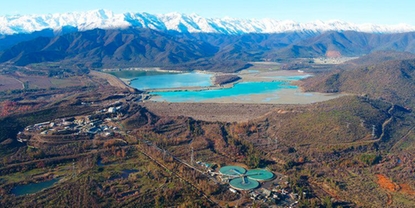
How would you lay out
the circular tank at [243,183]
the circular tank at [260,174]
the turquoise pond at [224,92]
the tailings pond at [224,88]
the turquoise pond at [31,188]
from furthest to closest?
1. the turquoise pond at [224,92]
2. the tailings pond at [224,88]
3. the circular tank at [260,174]
4. the turquoise pond at [31,188]
5. the circular tank at [243,183]

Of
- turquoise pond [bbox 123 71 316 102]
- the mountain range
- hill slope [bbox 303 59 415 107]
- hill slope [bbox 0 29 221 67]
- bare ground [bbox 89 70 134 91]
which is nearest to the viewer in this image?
hill slope [bbox 303 59 415 107]

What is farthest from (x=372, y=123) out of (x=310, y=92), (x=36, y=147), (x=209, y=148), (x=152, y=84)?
(x=152, y=84)

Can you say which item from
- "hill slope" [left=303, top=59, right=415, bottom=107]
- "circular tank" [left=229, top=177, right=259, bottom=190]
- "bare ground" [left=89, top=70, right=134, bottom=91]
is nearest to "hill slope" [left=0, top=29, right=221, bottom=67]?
"bare ground" [left=89, top=70, right=134, bottom=91]

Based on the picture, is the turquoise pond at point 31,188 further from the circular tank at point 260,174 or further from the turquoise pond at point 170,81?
the turquoise pond at point 170,81

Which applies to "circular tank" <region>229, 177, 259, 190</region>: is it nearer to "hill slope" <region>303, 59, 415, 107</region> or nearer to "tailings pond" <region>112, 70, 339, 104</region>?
"tailings pond" <region>112, 70, 339, 104</region>

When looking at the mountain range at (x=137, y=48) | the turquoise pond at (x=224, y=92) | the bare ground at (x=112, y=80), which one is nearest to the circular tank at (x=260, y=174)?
the turquoise pond at (x=224, y=92)

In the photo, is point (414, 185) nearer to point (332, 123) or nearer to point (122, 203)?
point (332, 123)

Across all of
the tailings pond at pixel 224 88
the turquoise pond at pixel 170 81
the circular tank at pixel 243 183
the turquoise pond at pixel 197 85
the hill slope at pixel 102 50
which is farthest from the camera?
the hill slope at pixel 102 50
